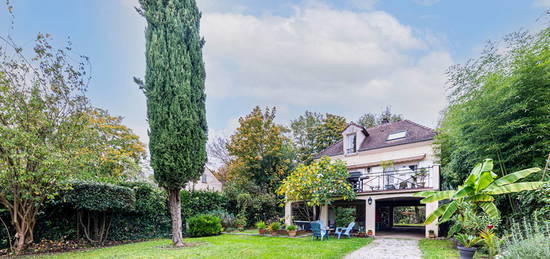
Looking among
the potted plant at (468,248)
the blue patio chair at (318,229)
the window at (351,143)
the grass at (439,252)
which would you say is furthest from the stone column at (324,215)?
the potted plant at (468,248)

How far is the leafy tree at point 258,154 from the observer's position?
23.7 metres

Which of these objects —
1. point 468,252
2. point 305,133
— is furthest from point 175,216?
point 305,133

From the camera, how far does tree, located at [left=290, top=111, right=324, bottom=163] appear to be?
30166 mm

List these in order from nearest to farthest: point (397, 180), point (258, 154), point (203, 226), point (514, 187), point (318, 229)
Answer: point (514, 187) → point (318, 229) → point (203, 226) → point (397, 180) → point (258, 154)

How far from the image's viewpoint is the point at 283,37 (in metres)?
13.7

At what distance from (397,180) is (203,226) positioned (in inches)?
438

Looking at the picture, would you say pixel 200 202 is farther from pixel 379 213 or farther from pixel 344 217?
pixel 379 213

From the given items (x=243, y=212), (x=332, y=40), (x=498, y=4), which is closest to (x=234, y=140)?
(x=243, y=212)

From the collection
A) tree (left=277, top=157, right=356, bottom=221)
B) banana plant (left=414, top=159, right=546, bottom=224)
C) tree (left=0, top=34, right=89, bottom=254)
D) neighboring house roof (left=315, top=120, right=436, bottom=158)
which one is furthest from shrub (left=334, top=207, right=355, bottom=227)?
tree (left=0, top=34, right=89, bottom=254)

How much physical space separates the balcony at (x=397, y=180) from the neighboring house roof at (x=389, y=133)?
85.3 inches

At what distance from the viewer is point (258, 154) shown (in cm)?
2391

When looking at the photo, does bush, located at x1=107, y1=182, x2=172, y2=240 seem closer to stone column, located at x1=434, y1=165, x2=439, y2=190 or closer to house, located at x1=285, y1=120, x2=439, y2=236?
house, located at x1=285, y1=120, x2=439, y2=236

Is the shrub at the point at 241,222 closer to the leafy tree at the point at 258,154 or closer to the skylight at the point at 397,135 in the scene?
the leafy tree at the point at 258,154

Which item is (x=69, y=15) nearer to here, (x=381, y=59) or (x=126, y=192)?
(x=126, y=192)
